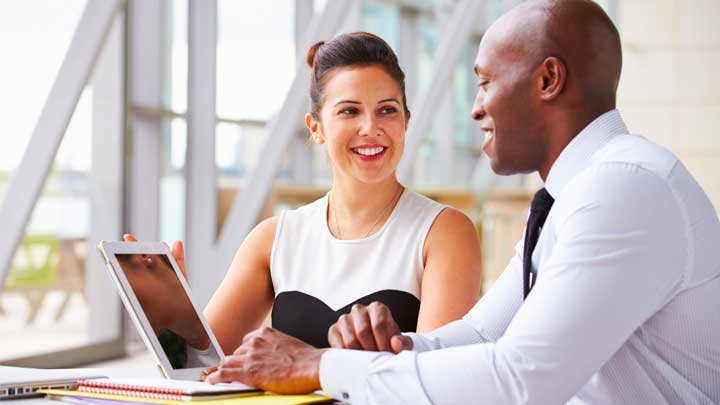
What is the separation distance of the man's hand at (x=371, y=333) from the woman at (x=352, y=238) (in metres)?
0.66

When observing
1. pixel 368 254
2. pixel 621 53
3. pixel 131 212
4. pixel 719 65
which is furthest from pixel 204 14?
pixel 719 65

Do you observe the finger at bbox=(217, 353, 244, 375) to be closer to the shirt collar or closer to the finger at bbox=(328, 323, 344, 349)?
the finger at bbox=(328, 323, 344, 349)

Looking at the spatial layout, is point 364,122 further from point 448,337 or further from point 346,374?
point 346,374

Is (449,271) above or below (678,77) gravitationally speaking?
below

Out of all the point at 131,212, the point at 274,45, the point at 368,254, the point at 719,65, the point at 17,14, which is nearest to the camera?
the point at 368,254

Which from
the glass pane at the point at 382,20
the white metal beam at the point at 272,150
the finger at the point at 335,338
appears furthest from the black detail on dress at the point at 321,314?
the glass pane at the point at 382,20

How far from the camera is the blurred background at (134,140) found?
3932 mm

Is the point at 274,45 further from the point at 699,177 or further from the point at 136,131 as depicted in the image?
the point at 699,177

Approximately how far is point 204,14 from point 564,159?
433 cm

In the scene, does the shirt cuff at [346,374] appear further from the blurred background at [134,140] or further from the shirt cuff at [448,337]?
the blurred background at [134,140]

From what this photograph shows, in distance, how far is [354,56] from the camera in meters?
2.26

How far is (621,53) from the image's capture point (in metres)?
1.44

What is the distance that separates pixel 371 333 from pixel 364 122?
88 centimetres

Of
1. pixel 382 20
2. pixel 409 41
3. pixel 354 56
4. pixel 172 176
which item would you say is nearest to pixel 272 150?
pixel 172 176
